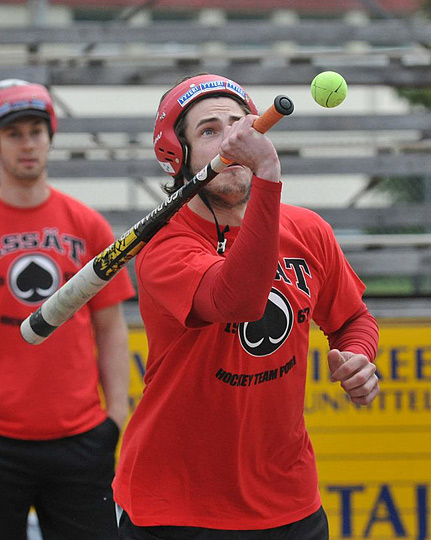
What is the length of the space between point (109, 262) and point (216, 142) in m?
0.48

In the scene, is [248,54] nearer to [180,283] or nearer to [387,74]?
[387,74]

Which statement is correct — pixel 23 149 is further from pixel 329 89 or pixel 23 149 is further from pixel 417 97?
pixel 417 97

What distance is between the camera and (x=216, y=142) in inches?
103

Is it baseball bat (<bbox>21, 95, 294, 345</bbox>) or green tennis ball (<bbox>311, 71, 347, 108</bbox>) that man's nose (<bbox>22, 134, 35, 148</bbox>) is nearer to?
baseball bat (<bbox>21, 95, 294, 345</bbox>)

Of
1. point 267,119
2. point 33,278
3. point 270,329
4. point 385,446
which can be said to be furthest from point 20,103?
point 385,446

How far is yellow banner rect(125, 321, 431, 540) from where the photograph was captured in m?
5.16

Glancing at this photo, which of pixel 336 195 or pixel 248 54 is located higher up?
pixel 336 195

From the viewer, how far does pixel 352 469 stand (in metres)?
5.19

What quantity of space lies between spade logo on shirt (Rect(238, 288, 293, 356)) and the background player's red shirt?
1.37m

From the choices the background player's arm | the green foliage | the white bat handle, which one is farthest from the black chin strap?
the green foliage

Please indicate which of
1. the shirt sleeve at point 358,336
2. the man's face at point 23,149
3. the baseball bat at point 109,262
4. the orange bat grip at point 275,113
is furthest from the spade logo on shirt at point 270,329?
the man's face at point 23,149

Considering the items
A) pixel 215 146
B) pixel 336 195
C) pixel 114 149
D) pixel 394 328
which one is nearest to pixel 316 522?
pixel 215 146

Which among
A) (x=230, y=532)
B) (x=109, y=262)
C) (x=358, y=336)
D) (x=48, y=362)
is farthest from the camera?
(x=48, y=362)

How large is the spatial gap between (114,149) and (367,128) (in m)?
2.19
